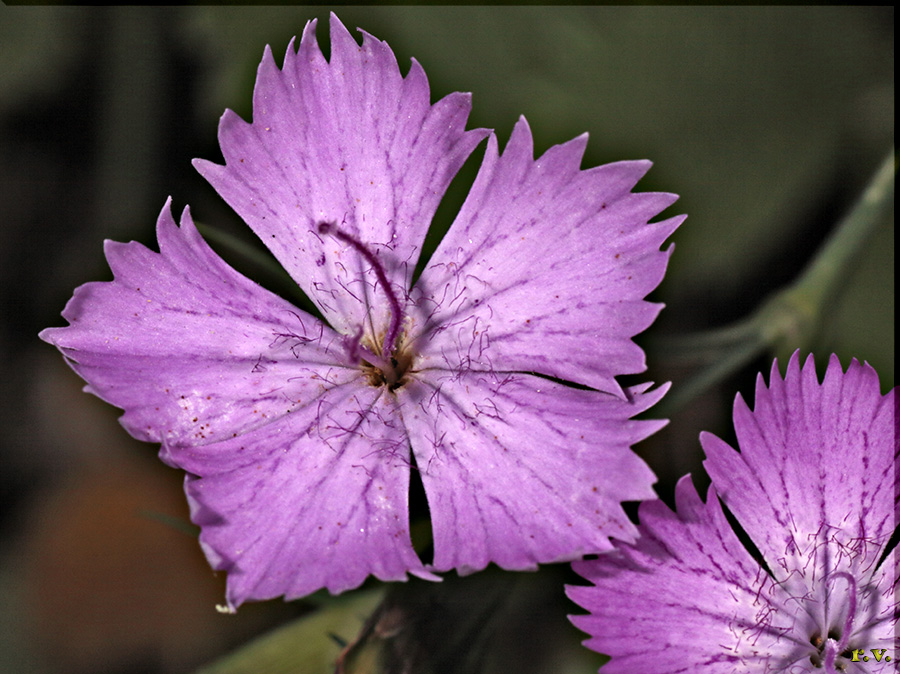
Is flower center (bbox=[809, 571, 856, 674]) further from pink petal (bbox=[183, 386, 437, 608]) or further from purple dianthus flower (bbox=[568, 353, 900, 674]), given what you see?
pink petal (bbox=[183, 386, 437, 608])

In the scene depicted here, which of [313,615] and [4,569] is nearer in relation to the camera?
[313,615]

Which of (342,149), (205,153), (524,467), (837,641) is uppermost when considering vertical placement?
(342,149)

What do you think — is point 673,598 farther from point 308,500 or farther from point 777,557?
point 308,500

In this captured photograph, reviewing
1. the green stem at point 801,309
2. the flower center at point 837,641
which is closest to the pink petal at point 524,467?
the flower center at point 837,641

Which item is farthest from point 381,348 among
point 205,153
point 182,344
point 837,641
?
point 205,153

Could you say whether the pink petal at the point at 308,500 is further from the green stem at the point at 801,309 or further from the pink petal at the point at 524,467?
the green stem at the point at 801,309

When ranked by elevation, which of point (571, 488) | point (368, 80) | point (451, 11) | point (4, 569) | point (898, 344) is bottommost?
point (4, 569)

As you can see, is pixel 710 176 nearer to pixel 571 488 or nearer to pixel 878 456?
pixel 878 456

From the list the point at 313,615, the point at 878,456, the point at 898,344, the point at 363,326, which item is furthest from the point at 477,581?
the point at 898,344
